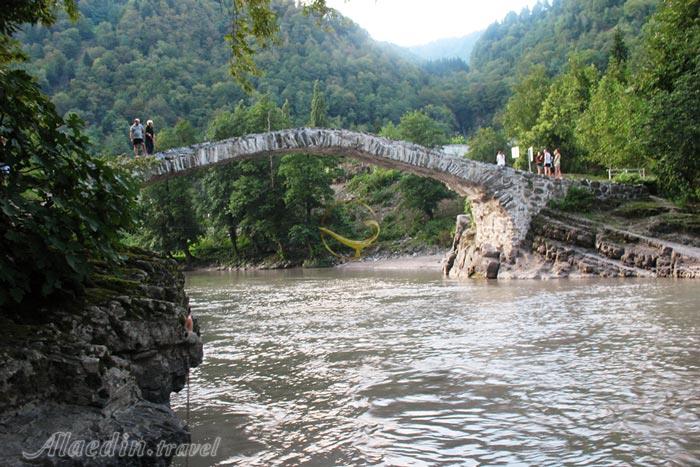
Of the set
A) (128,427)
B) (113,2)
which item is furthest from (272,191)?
(113,2)

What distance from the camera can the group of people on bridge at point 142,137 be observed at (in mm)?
15484

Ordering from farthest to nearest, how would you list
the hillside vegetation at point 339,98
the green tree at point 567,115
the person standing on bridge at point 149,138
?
the green tree at point 567,115, the hillside vegetation at point 339,98, the person standing on bridge at point 149,138

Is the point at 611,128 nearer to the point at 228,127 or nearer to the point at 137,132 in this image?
the point at 137,132

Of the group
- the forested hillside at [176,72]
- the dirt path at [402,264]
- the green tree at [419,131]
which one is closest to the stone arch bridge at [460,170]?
the dirt path at [402,264]

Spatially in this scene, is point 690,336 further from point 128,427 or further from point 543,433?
point 128,427

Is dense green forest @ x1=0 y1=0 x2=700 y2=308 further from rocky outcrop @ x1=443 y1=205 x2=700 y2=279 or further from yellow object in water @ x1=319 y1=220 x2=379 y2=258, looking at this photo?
rocky outcrop @ x1=443 y1=205 x2=700 y2=279

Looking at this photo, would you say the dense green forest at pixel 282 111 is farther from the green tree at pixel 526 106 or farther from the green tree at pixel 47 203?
the green tree at pixel 526 106

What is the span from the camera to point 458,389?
187 inches

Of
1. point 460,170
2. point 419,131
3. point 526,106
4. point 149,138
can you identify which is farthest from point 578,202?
point 419,131

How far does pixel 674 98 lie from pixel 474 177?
6.24 meters

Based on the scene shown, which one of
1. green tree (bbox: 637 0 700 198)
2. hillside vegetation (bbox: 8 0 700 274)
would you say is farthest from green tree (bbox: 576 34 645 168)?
green tree (bbox: 637 0 700 198)

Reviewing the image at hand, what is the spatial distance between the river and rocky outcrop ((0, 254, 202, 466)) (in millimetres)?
433

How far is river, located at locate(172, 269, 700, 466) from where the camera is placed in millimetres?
3430

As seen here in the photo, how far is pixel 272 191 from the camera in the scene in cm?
4103
